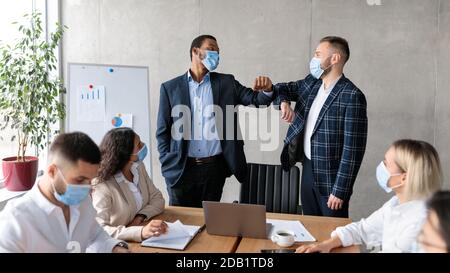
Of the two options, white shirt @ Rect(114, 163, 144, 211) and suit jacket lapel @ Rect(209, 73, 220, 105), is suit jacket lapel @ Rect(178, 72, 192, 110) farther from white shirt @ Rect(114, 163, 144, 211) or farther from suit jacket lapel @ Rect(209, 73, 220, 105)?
white shirt @ Rect(114, 163, 144, 211)

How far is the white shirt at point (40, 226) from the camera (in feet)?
4.93

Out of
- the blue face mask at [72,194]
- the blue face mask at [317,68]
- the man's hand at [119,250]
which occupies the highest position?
the blue face mask at [317,68]

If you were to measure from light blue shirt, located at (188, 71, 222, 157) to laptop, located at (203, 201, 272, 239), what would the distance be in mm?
Result: 1096

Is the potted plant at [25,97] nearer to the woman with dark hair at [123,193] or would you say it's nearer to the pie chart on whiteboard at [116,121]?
the pie chart on whiteboard at [116,121]

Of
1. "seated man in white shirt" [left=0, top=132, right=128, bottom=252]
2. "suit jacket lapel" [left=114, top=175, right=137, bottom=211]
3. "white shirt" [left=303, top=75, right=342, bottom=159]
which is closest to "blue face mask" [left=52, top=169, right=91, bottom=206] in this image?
"seated man in white shirt" [left=0, top=132, right=128, bottom=252]

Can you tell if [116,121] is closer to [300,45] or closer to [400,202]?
[300,45]

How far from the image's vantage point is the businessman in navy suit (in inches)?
123

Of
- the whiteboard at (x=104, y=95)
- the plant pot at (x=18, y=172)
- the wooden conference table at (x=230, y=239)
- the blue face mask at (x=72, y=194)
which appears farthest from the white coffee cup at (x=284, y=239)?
the plant pot at (x=18, y=172)

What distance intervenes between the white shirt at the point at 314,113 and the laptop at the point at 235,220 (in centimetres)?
96

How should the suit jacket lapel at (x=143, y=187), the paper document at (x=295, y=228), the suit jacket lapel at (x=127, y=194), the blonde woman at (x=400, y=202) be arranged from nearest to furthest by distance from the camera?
the blonde woman at (x=400, y=202) → the paper document at (x=295, y=228) → the suit jacket lapel at (x=127, y=194) → the suit jacket lapel at (x=143, y=187)

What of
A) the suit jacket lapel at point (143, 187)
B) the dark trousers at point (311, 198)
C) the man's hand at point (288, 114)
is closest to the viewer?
the suit jacket lapel at point (143, 187)

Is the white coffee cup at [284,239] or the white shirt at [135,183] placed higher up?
the white shirt at [135,183]
